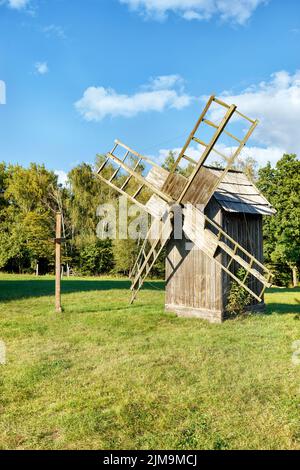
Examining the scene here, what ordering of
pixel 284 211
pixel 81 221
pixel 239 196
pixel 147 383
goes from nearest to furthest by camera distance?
pixel 147 383, pixel 239 196, pixel 284 211, pixel 81 221

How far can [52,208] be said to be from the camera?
4669cm

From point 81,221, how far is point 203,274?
29754 mm

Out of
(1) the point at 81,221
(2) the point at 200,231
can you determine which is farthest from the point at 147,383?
(1) the point at 81,221

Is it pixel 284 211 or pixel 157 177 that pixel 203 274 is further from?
pixel 284 211

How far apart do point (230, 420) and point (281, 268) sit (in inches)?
1307

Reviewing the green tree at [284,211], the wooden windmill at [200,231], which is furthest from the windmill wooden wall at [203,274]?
the green tree at [284,211]

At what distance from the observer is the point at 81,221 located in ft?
141

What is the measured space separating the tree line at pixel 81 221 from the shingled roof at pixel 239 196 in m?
16.7

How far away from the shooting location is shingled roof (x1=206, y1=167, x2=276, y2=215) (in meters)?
14.8

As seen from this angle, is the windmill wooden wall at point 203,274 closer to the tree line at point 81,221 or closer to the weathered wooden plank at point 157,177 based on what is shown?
the weathered wooden plank at point 157,177

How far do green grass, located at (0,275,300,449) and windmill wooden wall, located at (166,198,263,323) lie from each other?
683 millimetres

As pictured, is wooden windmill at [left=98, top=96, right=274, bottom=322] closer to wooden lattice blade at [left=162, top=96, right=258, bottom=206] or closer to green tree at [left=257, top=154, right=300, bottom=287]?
wooden lattice blade at [left=162, top=96, right=258, bottom=206]
